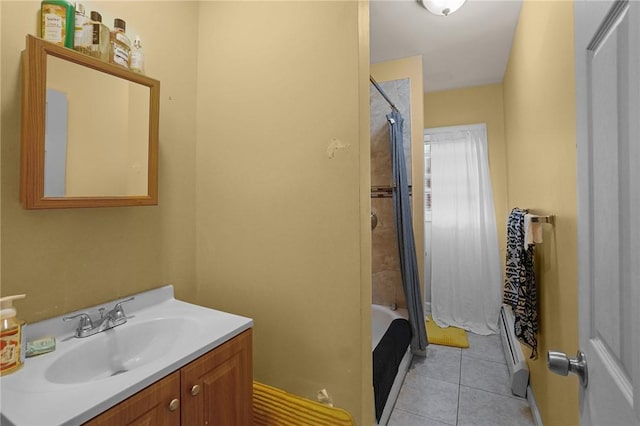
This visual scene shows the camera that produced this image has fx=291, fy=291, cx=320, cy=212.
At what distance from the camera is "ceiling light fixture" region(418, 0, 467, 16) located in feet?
6.17

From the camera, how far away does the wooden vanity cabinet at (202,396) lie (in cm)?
70

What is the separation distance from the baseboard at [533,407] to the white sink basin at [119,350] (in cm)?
201

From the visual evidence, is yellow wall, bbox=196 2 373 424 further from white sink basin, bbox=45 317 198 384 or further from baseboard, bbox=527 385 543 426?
baseboard, bbox=527 385 543 426

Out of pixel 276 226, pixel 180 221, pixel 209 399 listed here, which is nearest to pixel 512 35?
pixel 276 226

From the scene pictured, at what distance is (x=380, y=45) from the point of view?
2.52 metres

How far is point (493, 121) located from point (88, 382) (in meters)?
3.79

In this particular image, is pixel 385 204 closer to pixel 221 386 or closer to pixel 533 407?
pixel 533 407

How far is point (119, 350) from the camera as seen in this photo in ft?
3.29

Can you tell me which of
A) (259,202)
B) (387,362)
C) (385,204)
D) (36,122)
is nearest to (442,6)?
(385,204)

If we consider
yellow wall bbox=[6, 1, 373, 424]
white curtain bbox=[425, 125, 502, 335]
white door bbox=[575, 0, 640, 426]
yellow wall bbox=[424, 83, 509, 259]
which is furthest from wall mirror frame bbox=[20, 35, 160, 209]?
yellow wall bbox=[424, 83, 509, 259]

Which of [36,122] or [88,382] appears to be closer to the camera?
[88,382]

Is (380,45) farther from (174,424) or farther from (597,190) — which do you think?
(174,424)

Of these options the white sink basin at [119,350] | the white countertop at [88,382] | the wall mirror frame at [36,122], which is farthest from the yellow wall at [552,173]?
the wall mirror frame at [36,122]

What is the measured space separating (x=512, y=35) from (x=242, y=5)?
2212 millimetres
